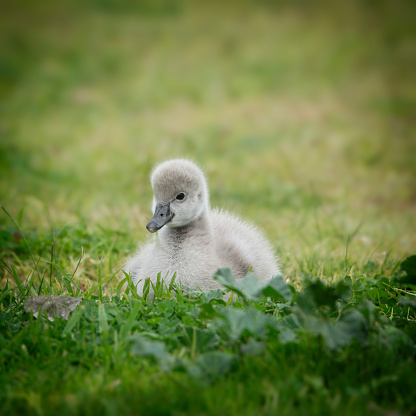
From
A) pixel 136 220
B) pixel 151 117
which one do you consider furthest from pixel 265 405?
pixel 151 117

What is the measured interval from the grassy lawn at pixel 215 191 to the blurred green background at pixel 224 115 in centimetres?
5

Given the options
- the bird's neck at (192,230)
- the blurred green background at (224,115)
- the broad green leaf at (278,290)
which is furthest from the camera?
the blurred green background at (224,115)

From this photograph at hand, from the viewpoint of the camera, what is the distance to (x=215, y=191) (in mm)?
7371

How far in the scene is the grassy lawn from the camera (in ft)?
7.08

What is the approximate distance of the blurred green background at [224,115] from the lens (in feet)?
20.2

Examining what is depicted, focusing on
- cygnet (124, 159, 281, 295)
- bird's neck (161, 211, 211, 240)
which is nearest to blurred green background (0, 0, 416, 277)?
cygnet (124, 159, 281, 295)

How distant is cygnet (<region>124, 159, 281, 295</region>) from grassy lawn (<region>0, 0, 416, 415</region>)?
0.79ft

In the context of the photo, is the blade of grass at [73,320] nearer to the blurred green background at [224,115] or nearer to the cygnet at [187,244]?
the cygnet at [187,244]

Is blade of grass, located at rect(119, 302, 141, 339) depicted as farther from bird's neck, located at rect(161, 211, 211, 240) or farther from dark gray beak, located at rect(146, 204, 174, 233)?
bird's neck, located at rect(161, 211, 211, 240)

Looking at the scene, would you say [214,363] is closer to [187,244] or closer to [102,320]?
[102,320]

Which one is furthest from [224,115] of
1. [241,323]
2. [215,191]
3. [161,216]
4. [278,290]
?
[241,323]

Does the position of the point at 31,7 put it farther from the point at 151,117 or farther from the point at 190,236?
the point at 190,236

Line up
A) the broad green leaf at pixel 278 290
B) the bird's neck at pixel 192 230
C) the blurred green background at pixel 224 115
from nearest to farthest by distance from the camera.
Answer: the broad green leaf at pixel 278 290, the bird's neck at pixel 192 230, the blurred green background at pixel 224 115

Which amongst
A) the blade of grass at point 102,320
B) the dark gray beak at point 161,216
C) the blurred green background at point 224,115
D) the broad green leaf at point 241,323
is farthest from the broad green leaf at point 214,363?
the blurred green background at point 224,115
